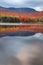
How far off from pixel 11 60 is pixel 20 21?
5691 centimetres

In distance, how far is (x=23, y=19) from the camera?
60.6 meters

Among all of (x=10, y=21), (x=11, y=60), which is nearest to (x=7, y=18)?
(x=10, y=21)

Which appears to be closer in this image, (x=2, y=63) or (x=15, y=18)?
(x=2, y=63)

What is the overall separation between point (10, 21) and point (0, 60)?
56.1 meters

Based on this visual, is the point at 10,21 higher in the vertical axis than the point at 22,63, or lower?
lower

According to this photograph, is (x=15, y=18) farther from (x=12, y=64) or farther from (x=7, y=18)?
(x=12, y=64)

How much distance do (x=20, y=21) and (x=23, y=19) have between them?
1.60 metres

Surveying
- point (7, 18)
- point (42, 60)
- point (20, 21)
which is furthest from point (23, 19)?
point (42, 60)

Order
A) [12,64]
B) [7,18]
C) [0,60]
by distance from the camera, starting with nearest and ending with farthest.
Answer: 1. [12,64]
2. [0,60]
3. [7,18]

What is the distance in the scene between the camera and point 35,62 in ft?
15.2

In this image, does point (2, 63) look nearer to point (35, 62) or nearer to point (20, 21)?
point (35, 62)

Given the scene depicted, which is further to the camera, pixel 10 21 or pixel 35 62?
pixel 10 21

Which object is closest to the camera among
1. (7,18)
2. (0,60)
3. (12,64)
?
(12,64)

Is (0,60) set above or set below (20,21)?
above
